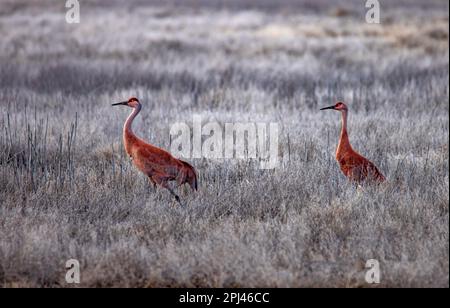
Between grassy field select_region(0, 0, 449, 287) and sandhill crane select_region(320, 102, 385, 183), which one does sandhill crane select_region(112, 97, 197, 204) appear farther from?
sandhill crane select_region(320, 102, 385, 183)

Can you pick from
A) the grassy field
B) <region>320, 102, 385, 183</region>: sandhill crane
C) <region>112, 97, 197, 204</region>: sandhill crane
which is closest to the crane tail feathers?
<region>112, 97, 197, 204</region>: sandhill crane

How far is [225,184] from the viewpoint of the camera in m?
7.09

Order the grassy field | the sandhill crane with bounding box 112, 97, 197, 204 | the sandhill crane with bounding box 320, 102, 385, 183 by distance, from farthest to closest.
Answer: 1. the sandhill crane with bounding box 320, 102, 385, 183
2. the sandhill crane with bounding box 112, 97, 197, 204
3. the grassy field

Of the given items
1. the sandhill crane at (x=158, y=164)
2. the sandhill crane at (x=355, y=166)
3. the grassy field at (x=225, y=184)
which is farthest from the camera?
the sandhill crane at (x=355, y=166)

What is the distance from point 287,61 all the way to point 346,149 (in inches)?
413

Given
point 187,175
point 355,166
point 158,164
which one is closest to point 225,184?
point 187,175

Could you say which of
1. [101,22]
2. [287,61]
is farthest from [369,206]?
[101,22]

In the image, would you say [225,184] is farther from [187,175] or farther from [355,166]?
[355,166]

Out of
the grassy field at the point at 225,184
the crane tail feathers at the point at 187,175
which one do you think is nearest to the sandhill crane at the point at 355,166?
the grassy field at the point at 225,184

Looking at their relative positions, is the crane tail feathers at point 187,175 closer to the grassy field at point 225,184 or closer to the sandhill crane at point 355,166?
the grassy field at point 225,184

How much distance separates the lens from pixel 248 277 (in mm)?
5320

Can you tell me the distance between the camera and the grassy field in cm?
544

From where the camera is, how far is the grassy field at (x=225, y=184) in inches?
214
